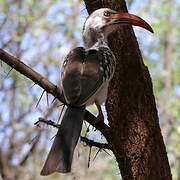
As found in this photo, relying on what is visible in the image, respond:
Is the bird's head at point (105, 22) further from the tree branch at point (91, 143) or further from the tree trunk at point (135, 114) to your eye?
the tree branch at point (91, 143)

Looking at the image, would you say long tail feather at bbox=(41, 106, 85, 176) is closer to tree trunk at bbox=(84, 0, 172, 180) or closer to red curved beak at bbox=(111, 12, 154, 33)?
tree trunk at bbox=(84, 0, 172, 180)

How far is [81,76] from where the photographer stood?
2.71 metres

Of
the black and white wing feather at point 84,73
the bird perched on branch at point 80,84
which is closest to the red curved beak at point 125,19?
the bird perched on branch at point 80,84

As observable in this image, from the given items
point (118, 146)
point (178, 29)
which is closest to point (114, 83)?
point (118, 146)

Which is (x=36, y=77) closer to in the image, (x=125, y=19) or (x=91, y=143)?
(x=91, y=143)

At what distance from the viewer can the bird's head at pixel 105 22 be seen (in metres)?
3.34

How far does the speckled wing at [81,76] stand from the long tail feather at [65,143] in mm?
74

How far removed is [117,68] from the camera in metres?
3.17

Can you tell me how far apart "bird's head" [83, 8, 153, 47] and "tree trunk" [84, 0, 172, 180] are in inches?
5.2

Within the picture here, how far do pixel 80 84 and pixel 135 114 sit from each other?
57cm

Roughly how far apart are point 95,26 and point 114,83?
0.70 metres

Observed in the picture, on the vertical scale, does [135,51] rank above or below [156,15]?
below

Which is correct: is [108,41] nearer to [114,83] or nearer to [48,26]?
[114,83]

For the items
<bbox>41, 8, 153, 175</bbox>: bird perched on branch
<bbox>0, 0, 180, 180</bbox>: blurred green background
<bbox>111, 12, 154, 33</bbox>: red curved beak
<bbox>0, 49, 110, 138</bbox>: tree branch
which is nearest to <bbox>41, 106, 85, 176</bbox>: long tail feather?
<bbox>41, 8, 153, 175</bbox>: bird perched on branch
